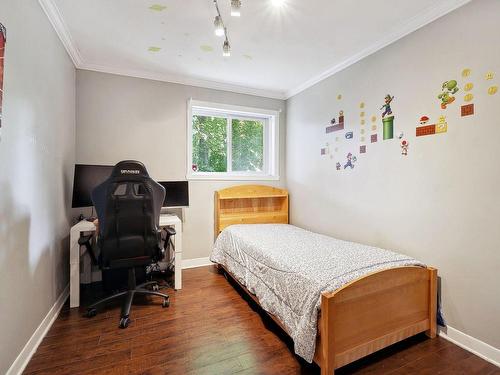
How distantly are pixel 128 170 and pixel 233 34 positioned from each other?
1497 mm

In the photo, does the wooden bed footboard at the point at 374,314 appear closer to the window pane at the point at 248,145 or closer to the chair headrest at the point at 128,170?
the chair headrest at the point at 128,170

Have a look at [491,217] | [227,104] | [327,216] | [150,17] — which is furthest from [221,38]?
[491,217]

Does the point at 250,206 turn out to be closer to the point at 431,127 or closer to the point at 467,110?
the point at 431,127

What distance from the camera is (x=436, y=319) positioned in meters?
1.84

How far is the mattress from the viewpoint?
148 cm

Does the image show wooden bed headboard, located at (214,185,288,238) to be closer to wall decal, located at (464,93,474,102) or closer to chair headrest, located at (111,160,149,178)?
chair headrest, located at (111,160,149,178)

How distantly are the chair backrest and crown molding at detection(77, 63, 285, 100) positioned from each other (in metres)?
1.56

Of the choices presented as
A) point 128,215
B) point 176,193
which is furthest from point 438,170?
point 176,193

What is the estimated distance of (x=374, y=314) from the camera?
1561mm

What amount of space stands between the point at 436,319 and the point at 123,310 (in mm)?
2421

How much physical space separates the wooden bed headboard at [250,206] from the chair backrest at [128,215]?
1253mm

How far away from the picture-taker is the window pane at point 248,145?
3658mm

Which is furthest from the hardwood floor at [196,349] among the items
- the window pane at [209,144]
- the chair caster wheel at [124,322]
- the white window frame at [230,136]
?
Answer: the window pane at [209,144]

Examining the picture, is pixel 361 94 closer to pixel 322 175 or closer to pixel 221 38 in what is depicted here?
pixel 322 175
